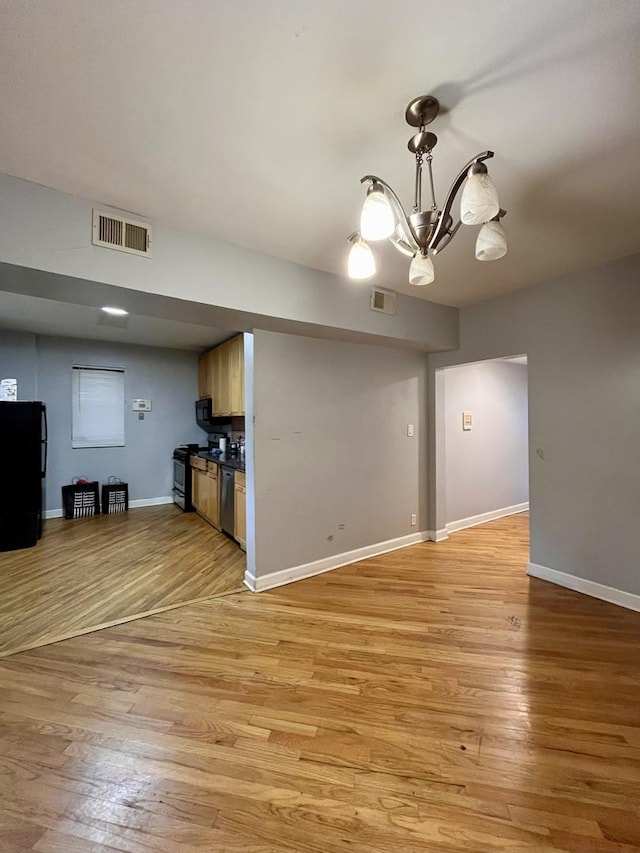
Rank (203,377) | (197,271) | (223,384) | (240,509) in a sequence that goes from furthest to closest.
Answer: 1. (203,377)
2. (223,384)
3. (240,509)
4. (197,271)

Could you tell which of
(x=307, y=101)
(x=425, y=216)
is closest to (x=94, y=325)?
(x=307, y=101)

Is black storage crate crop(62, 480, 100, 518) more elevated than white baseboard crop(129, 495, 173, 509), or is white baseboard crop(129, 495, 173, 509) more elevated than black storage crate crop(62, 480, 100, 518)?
black storage crate crop(62, 480, 100, 518)

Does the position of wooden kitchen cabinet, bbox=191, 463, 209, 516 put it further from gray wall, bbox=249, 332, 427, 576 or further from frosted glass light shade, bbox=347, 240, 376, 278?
frosted glass light shade, bbox=347, 240, 376, 278

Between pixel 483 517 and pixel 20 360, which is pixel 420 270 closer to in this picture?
pixel 483 517

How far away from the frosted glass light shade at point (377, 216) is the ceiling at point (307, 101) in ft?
1.26

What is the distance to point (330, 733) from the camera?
158 cm

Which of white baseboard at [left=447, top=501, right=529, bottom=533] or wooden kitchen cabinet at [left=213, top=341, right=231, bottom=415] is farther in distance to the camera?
wooden kitchen cabinet at [left=213, top=341, right=231, bottom=415]

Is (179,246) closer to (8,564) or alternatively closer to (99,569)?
(99,569)

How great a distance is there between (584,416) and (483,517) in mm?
2357

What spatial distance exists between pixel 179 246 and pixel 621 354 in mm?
3287

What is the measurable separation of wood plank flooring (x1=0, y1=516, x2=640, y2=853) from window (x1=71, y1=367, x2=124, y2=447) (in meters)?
3.88

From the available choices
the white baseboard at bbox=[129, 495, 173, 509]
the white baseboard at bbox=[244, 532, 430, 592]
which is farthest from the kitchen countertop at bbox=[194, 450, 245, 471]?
the white baseboard at bbox=[244, 532, 430, 592]

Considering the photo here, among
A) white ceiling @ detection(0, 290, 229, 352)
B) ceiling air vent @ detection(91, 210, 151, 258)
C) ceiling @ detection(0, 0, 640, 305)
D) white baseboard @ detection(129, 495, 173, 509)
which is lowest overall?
white baseboard @ detection(129, 495, 173, 509)

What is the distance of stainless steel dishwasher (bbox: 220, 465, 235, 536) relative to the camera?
4031mm
